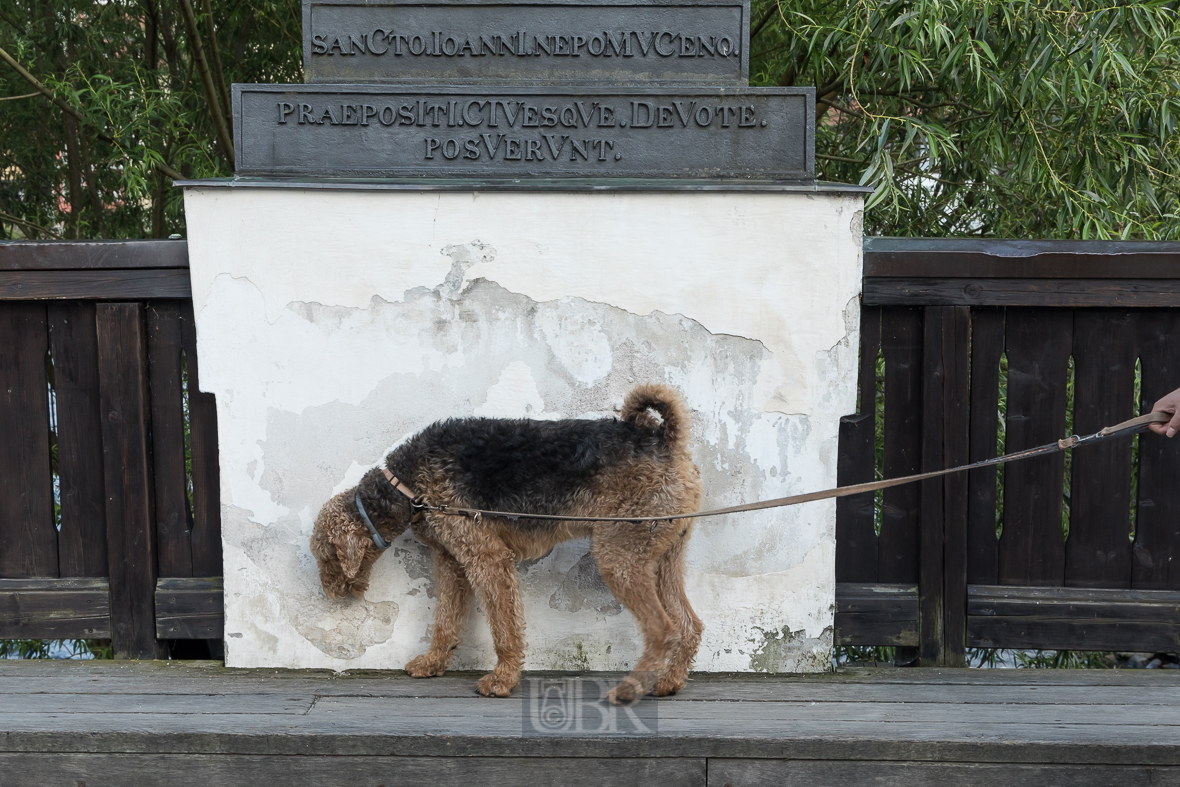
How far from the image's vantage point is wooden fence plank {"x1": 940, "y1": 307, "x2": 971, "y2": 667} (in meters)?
3.82

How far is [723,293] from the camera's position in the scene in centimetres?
362

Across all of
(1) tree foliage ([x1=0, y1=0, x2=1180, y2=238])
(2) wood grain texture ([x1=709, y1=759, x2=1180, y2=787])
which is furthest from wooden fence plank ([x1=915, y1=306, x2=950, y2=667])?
(1) tree foliage ([x1=0, y1=0, x2=1180, y2=238])

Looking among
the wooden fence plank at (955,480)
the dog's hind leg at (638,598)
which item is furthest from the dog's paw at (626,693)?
the wooden fence plank at (955,480)

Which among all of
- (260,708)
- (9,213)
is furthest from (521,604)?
(9,213)

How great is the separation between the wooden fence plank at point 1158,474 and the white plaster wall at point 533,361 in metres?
1.32

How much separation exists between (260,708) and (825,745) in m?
2.06

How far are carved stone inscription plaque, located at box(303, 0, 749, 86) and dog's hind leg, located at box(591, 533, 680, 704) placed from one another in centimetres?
187

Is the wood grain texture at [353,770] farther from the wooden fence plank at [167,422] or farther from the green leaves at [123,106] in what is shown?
the green leaves at [123,106]

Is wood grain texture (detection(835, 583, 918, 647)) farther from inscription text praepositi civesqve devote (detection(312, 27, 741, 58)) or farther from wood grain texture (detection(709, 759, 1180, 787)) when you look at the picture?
inscription text praepositi civesqve devote (detection(312, 27, 741, 58))

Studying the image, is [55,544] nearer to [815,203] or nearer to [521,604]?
[521,604]

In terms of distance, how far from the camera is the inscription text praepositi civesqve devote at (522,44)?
12.0 ft

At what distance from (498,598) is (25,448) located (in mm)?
2202

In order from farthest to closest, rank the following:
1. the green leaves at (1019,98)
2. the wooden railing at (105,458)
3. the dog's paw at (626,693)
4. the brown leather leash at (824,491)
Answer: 1. the green leaves at (1019,98)
2. the wooden railing at (105,458)
3. the dog's paw at (626,693)
4. the brown leather leash at (824,491)

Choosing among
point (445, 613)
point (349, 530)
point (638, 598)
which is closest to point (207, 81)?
point (349, 530)
